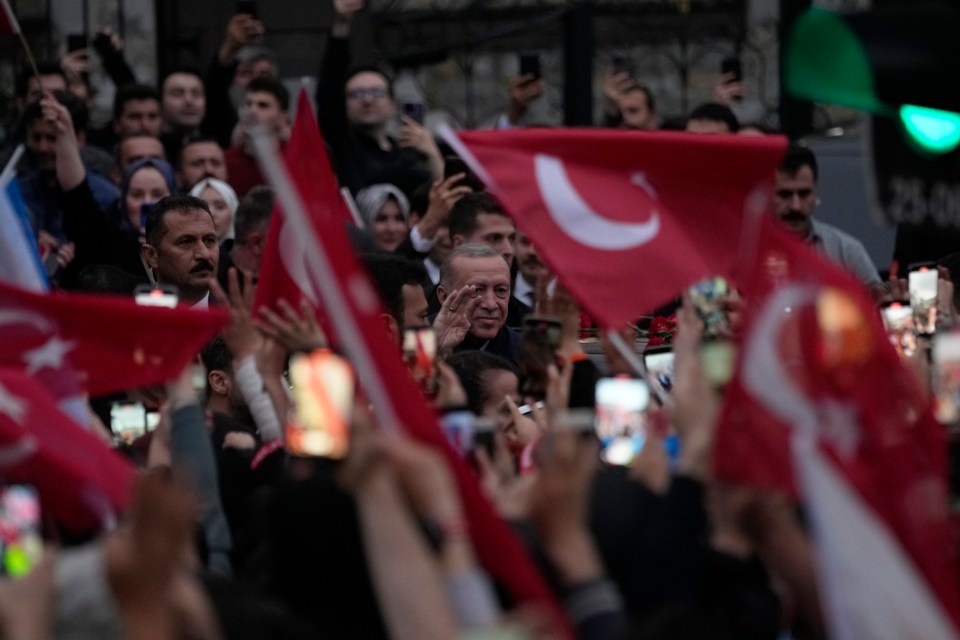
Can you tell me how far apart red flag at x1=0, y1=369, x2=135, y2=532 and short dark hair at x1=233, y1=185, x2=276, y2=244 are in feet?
14.5

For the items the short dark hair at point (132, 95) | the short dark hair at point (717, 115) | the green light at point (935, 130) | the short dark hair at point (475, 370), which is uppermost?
the green light at point (935, 130)

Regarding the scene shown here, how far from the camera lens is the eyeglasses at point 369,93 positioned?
11.8m

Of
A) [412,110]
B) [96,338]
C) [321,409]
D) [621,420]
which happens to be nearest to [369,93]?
[412,110]

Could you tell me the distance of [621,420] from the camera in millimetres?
5680

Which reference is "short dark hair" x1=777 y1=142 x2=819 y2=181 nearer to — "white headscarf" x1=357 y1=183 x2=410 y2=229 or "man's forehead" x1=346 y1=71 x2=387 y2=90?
"white headscarf" x1=357 y1=183 x2=410 y2=229

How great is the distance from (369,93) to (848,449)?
7303mm

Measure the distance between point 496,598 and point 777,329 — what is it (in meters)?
0.85

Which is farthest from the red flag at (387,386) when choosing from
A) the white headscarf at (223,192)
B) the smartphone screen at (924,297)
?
the white headscarf at (223,192)

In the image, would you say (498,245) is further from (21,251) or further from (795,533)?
(795,533)

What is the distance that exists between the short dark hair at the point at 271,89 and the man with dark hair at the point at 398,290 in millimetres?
3271

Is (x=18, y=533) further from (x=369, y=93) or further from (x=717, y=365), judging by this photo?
(x=369, y=93)

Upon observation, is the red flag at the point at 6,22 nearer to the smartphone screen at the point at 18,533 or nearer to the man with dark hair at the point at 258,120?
the man with dark hair at the point at 258,120

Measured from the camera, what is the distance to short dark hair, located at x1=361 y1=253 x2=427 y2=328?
8168 mm

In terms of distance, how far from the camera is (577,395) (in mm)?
6191
